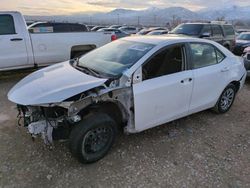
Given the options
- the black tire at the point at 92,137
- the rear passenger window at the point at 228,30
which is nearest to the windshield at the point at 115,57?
the black tire at the point at 92,137

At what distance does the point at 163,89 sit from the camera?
144 inches

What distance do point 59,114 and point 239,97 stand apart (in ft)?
15.1

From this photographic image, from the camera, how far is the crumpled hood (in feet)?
9.98

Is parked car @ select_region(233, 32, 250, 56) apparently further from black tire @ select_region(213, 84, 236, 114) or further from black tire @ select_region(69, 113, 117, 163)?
black tire @ select_region(69, 113, 117, 163)

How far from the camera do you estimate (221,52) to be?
474cm

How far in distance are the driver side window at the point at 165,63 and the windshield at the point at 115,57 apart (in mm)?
180

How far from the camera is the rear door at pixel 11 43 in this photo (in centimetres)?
657

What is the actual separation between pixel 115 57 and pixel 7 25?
164 inches

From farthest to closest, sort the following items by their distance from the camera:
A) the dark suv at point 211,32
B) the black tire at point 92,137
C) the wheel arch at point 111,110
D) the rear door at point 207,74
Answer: the dark suv at point 211,32, the rear door at point 207,74, the wheel arch at point 111,110, the black tire at point 92,137

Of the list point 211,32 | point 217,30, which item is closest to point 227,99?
point 211,32

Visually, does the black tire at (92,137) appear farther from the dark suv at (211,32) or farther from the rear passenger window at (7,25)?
the dark suv at (211,32)

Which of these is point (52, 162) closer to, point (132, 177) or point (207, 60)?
point (132, 177)

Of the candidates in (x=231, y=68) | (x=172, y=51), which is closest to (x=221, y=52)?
(x=231, y=68)

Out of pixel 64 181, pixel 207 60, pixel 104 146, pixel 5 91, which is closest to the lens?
pixel 64 181
